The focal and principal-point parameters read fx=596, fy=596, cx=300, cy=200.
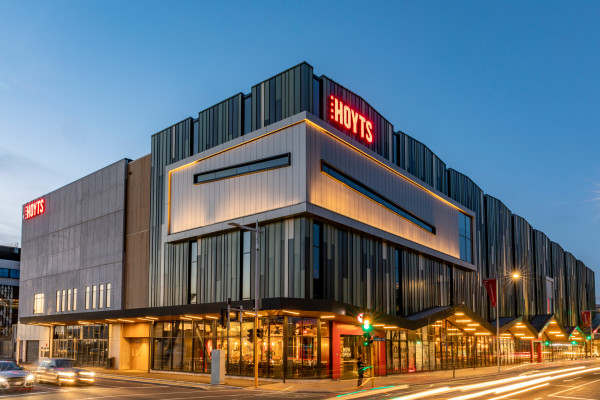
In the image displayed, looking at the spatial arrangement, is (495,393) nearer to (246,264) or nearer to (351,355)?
(351,355)

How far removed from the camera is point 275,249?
43.3 m

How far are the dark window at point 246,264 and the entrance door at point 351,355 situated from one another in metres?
7.80

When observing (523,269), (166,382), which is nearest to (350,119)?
(166,382)

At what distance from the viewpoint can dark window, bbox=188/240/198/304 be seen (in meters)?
49.3

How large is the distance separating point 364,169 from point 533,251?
182 feet

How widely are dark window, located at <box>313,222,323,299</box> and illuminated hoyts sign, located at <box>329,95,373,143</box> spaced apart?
8986 millimetres

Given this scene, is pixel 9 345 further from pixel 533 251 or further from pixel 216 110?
pixel 533 251

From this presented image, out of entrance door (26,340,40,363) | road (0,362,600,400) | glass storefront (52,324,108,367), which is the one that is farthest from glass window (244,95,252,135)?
entrance door (26,340,40,363)

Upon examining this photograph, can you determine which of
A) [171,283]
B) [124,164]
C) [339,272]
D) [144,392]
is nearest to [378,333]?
[339,272]

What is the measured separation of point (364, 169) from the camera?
49469mm

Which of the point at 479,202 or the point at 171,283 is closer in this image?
the point at 171,283

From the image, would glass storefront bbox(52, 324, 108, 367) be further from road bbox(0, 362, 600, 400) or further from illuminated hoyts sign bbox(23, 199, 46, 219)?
road bbox(0, 362, 600, 400)

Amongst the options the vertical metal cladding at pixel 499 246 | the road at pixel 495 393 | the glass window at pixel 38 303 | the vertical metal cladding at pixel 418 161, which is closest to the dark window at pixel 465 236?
the vertical metal cladding at pixel 418 161

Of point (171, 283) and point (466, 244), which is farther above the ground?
point (466, 244)
